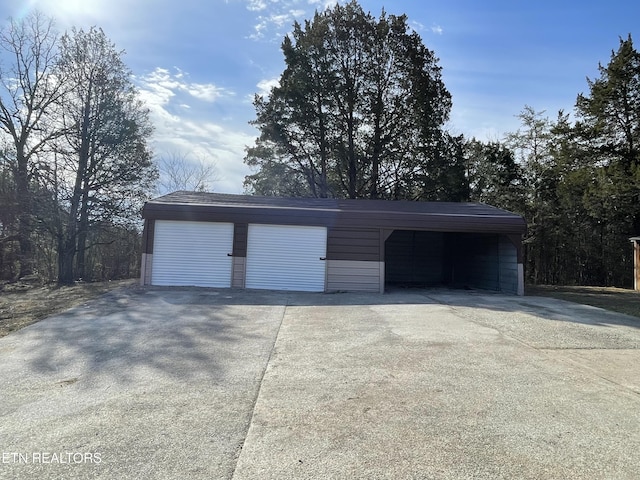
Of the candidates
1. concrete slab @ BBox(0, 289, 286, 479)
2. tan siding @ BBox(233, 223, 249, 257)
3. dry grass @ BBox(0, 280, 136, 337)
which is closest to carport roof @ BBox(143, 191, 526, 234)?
tan siding @ BBox(233, 223, 249, 257)

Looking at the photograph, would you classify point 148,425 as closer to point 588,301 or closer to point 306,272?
point 306,272

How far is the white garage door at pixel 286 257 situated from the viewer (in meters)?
10.8

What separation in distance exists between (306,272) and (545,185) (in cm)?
1534

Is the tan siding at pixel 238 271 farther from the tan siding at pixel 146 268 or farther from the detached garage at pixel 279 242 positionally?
the tan siding at pixel 146 268

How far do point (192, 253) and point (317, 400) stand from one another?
331 inches

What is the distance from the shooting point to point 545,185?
777 inches

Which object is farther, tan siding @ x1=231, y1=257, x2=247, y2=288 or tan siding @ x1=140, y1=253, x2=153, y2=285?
tan siding @ x1=231, y1=257, x2=247, y2=288

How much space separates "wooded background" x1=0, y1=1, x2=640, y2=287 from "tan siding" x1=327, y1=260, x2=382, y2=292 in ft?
27.9

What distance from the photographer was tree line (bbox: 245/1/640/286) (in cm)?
1883

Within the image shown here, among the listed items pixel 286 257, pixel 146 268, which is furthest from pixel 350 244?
pixel 146 268

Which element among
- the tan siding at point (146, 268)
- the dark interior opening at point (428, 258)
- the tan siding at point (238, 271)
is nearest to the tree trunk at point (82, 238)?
the tan siding at point (146, 268)

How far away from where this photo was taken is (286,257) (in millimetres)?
10844

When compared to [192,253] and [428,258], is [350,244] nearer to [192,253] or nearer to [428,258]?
[192,253]

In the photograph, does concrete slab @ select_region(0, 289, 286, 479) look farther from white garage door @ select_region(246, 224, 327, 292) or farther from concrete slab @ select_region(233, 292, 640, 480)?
white garage door @ select_region(246, 224, 327, 292)
